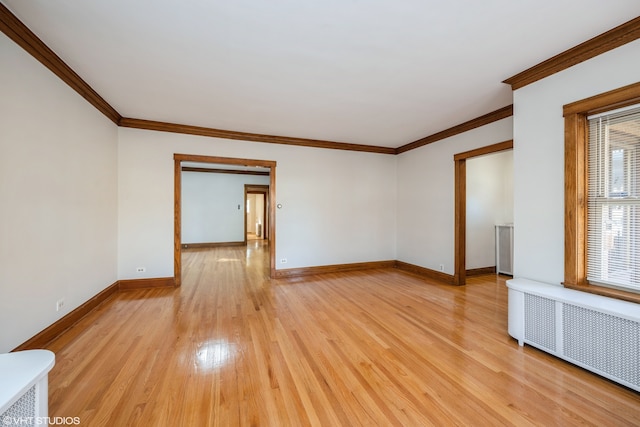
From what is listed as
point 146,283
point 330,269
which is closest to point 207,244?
point 146,283

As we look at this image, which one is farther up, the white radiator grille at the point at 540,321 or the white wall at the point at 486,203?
the white wall at the point at 486,203

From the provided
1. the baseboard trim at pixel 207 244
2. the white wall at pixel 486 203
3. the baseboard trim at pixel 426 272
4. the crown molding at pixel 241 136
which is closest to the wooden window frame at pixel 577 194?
the baseboard trim at pixel 426 272

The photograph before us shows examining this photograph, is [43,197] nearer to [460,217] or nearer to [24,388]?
[24,388]

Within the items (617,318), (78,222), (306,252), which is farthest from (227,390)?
(306,252)

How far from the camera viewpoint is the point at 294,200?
5051 millimetres

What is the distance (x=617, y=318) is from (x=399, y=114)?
3.07m

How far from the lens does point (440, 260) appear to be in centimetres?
467

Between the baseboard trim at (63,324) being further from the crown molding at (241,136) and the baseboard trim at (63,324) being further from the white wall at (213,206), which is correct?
the white wall at (213,206)

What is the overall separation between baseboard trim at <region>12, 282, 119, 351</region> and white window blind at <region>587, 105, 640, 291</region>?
4.85 meters

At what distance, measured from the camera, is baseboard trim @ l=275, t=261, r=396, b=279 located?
195 inches

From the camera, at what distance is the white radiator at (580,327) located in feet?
5.80

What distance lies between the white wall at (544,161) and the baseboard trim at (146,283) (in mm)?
4858

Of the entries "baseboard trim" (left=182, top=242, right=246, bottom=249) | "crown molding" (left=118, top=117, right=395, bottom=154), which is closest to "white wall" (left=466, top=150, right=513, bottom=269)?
"crown molding" (left=118, top=117, right=395, bottom=154)

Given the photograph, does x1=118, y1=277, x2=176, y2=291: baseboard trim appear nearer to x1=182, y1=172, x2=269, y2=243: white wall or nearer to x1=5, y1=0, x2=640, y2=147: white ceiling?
x1=5, y1=0, x2=640, y2=147: white ceiling
